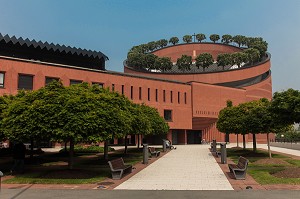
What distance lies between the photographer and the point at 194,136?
61312 millimetres

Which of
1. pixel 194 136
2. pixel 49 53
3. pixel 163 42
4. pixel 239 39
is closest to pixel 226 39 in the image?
pixel 239 39

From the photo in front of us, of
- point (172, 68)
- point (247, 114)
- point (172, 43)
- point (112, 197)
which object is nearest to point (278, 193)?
point (112, 197)

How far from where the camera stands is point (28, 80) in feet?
132

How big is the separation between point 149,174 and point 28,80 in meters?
30.2

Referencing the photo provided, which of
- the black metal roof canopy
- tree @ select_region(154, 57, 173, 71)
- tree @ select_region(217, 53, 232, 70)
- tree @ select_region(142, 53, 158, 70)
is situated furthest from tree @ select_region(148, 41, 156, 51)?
the black metal roof canopy

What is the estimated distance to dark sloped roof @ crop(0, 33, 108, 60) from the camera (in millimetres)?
42919

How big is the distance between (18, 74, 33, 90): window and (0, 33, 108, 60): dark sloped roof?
646 centimetres

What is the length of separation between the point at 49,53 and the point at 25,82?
29.8 feet

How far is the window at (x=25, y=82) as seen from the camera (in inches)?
1559

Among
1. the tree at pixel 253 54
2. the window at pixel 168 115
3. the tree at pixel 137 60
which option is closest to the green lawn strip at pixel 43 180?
the window at pixel 168 115

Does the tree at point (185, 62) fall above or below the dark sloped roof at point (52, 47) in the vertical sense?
above

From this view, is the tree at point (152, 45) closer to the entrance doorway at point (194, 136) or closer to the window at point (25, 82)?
the entrance doorway at point (194, 136)

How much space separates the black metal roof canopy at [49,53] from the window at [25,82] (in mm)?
6164

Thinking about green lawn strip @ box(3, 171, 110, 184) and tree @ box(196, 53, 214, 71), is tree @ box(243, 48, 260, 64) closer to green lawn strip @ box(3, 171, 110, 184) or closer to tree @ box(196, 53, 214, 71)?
tree @ box(196, 53, 214, 71)
